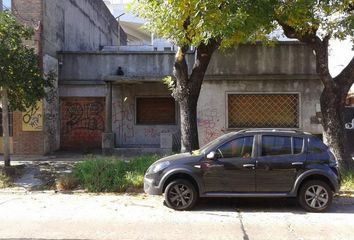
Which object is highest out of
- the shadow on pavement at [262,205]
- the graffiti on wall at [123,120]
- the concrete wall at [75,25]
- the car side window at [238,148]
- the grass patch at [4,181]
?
the concrete wall at [75,25]

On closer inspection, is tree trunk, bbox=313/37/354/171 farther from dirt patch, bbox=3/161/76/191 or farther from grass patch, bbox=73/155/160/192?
dirt patch, bbox=3/161/76/191

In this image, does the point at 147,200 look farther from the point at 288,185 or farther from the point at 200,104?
the point at 200,104

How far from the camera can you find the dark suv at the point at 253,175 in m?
8.80

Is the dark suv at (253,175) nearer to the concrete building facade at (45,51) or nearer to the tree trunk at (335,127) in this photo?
the tree trunk at (335,127)

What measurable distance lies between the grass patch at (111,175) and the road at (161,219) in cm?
69

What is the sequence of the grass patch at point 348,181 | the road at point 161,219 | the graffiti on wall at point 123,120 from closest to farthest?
the road at point 161,219 → the grass patch at point 348,181 → the graffiti on wall at point 123,120

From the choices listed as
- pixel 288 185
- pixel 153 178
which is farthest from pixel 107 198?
pixel 288 185

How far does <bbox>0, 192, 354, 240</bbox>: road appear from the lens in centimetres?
712

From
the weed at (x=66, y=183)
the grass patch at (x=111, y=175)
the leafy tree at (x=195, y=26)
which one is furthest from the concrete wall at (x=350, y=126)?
the weed at (x=66, y=183)

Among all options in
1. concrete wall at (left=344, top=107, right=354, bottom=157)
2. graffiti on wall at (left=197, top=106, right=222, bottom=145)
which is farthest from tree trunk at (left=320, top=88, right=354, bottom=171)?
concrete wall at (left=344, top=107, right=354, bottom=157)

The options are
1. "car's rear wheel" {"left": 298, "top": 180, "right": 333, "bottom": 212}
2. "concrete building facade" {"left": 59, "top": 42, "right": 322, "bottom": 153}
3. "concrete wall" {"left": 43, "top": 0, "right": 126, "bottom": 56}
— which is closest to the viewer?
"car's rear wheel" {"left": 298, "top": 180, "right": 333, "bottom": 212}

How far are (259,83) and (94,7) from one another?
40.9 ft

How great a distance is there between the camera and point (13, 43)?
12953 millimetres

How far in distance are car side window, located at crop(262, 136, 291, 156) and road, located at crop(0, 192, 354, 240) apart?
3.75 ft
